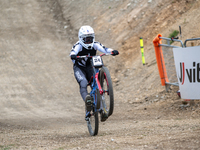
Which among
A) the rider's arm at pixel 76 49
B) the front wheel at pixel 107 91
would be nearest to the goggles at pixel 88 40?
the rider's arm at pixel 76 49

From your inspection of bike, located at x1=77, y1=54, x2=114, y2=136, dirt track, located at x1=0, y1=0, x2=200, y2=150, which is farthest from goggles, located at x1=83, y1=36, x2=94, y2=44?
dirt track, located at x1=0, y1=0, x2=200, y2=150

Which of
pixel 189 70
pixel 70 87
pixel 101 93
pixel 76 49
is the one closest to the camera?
pixel 101 93

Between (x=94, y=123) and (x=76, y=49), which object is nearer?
(x=94, y=123)

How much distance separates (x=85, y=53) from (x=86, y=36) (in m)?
0.52

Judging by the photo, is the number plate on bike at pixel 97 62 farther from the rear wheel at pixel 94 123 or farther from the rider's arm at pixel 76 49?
the rear wheel at pixel 94 123

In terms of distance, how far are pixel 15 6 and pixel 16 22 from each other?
313 centimetres

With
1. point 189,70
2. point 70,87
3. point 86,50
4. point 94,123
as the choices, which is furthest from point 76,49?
point 70,87

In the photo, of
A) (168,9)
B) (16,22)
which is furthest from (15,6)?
(168,9)

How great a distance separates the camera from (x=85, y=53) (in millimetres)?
7297

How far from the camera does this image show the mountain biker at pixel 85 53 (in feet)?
22.6

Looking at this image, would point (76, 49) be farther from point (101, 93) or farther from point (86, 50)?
point (101, 93)

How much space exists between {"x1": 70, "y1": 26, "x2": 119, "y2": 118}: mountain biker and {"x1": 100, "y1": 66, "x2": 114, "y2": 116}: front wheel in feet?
1.12

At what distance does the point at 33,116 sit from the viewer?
34.7ft

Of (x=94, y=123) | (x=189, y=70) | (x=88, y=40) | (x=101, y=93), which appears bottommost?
(x=94, y=123)
